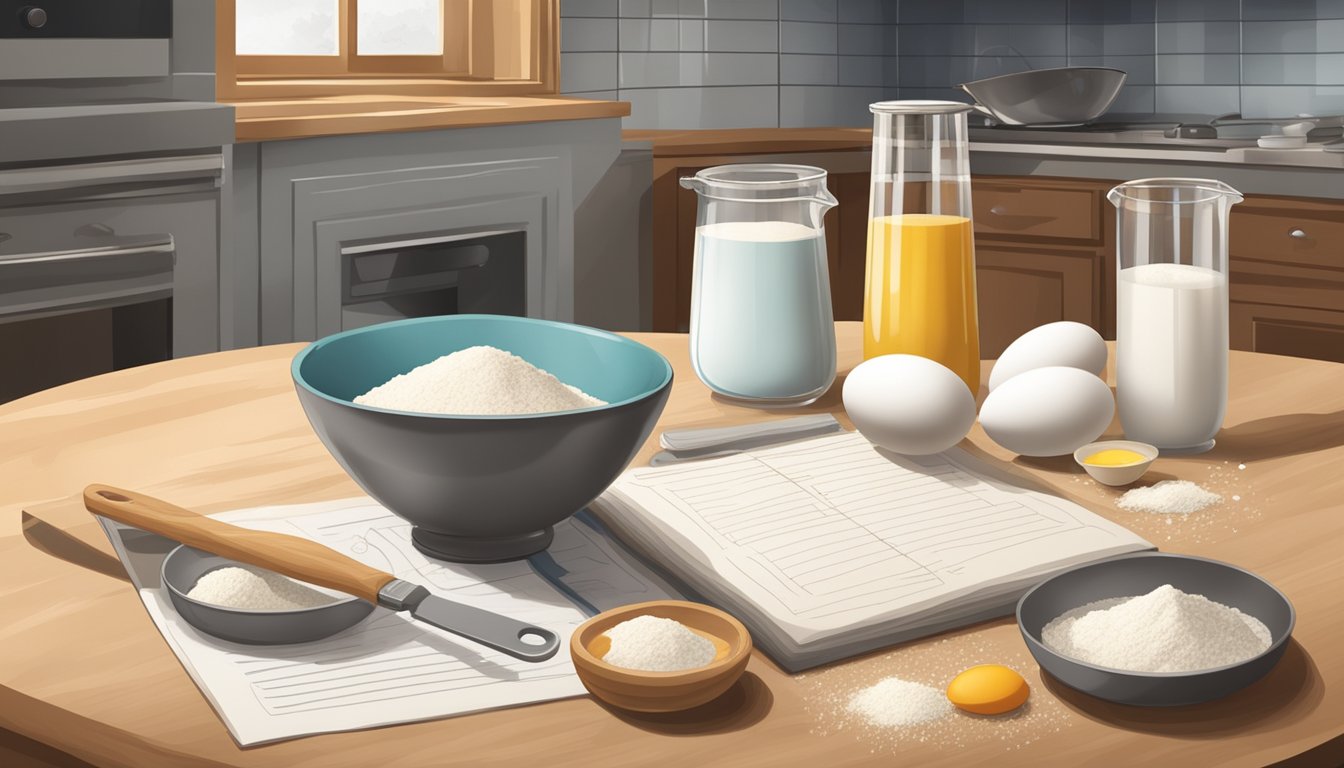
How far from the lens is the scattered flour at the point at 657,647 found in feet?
1.82

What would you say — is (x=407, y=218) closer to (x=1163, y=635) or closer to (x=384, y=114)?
(x=384, y=114)

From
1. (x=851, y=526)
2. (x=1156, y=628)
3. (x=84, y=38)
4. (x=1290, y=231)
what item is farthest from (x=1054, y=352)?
(x=1290, y=231)

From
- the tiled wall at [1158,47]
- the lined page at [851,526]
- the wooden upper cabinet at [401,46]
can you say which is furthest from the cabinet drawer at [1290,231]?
the lined page at [851,526]

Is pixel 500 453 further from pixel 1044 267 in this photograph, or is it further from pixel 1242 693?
pixel 1044 267

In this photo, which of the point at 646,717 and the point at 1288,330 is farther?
the point at 1288,330

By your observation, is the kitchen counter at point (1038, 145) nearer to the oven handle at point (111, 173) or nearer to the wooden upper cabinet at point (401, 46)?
the wooden upper cabinet at point (401, 46)

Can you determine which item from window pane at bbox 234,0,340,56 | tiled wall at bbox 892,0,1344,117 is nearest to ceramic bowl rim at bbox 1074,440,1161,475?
window pane at bbox 234,0,340,56

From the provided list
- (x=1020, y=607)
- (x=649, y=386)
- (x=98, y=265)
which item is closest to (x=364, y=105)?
(x=98, y=265)

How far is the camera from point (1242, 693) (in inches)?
22.1

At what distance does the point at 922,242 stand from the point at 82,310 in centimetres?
149

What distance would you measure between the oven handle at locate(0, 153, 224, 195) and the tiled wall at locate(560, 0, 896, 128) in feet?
4.94

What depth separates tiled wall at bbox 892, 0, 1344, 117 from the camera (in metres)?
3.42

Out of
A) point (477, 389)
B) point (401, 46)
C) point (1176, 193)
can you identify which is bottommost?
point (477, 389)

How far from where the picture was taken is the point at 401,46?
130 inches
